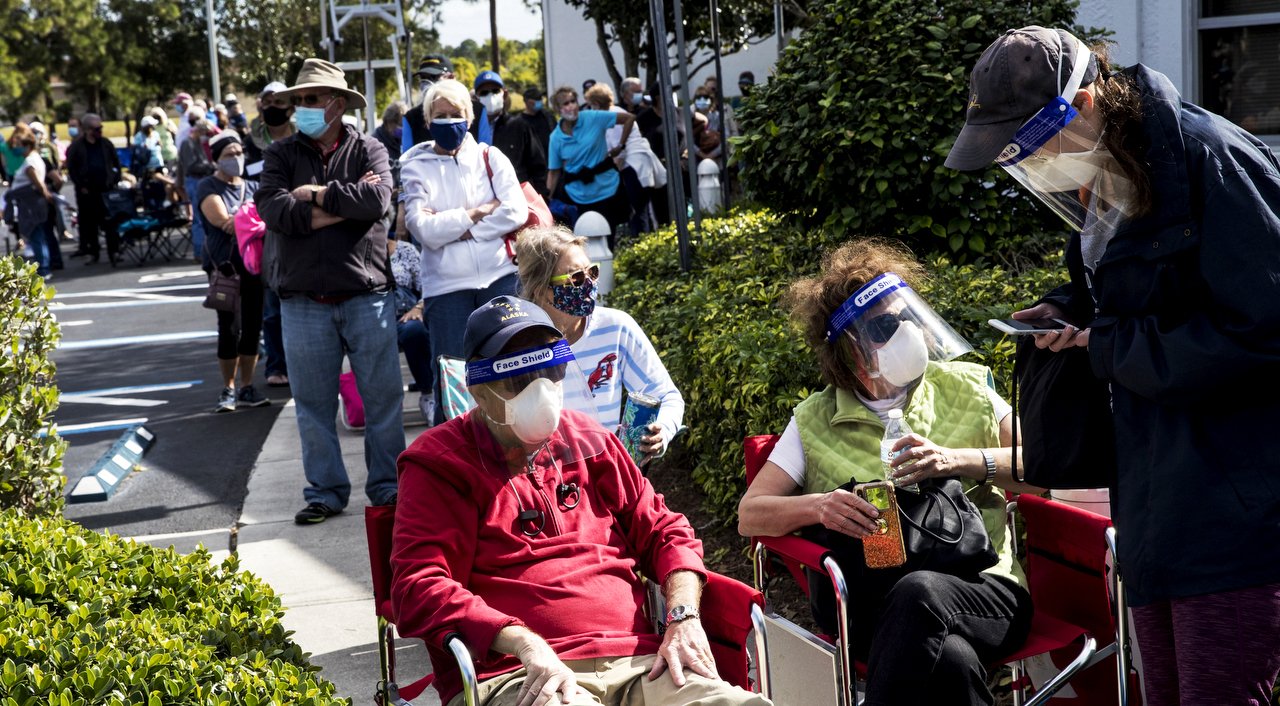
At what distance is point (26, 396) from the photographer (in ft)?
17.7

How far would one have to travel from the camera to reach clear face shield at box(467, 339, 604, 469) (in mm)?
3061

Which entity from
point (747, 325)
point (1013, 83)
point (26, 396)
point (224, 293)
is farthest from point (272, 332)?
point (1013, 83)

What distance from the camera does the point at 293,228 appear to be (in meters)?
5.96

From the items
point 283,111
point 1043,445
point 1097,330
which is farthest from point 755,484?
point 283,111

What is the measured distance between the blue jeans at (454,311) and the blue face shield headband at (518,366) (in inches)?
124

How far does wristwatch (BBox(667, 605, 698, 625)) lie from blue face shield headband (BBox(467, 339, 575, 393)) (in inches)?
25.6

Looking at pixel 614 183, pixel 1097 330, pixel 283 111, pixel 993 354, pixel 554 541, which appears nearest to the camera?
pixel 1097 330

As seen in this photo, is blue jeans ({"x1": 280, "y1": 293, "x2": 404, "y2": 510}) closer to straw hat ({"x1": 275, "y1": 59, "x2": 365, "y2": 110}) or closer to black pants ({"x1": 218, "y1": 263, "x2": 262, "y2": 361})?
straw hat ({"x1": 275, "y1": 59, "x2": 365, "y2": 110})

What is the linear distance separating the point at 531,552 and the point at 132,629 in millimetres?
940

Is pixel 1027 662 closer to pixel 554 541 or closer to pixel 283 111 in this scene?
pixel 554 541

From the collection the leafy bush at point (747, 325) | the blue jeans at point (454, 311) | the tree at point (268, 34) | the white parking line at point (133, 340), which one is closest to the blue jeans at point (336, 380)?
the blue jeans at point (454, 311)

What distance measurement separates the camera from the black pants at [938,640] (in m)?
3.09

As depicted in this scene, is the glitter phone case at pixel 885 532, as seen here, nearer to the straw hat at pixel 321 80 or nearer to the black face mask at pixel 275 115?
the straw hat at pixel 321 80

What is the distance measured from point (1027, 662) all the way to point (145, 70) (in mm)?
59163
